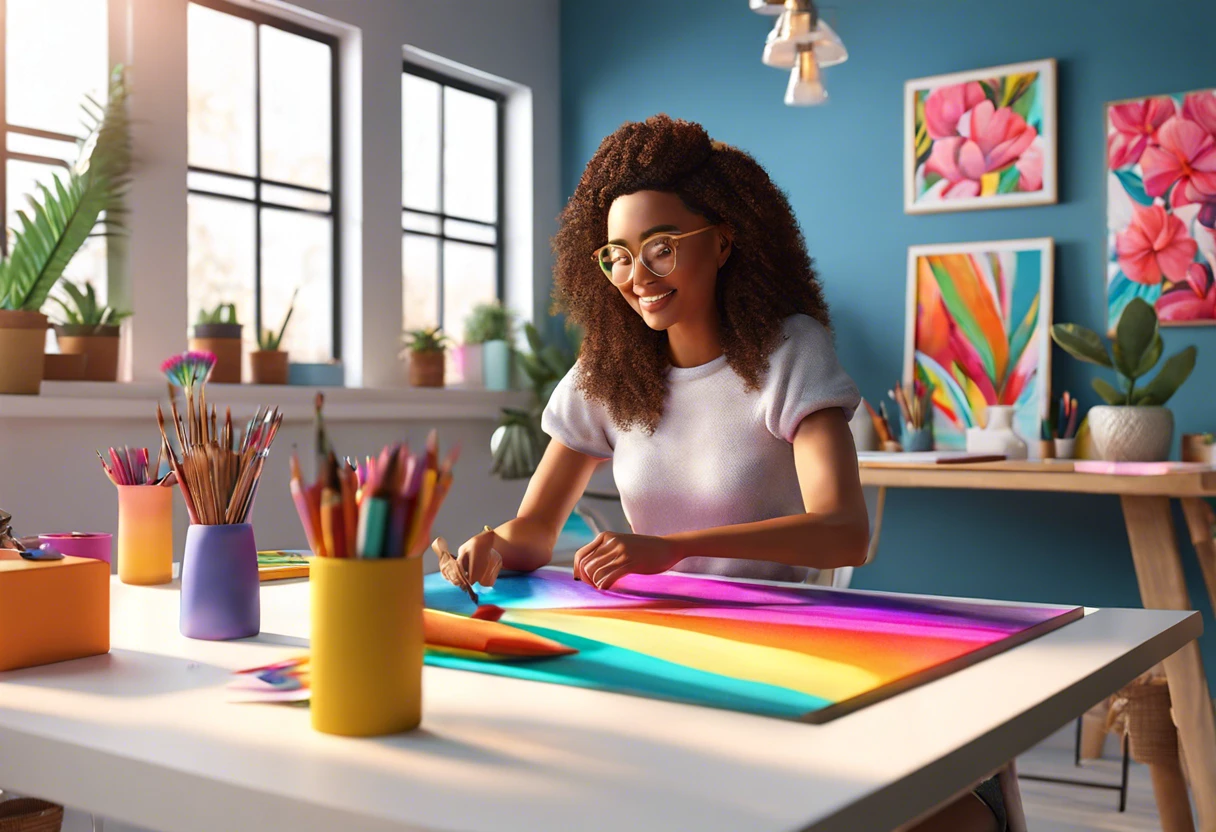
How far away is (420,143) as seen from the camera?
14.8 feet

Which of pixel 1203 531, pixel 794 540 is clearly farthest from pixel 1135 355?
pixel 794 540

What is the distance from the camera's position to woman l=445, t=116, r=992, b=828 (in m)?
1.58

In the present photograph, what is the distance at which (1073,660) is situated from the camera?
966 mm

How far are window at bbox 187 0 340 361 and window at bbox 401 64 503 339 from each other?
329mm

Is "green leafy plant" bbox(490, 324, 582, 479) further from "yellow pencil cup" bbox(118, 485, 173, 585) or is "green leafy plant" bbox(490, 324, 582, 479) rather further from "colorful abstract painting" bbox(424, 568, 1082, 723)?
"colorful abstract painting" bbox(424, 568, 1082, 723)

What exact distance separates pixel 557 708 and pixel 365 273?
350 cm

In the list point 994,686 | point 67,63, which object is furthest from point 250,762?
point 67,63

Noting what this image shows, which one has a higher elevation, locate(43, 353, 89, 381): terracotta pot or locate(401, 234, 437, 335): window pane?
locate(401, 234, 437, 335): window pane

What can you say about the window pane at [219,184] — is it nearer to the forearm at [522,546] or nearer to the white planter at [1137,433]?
the forearm at [522,546]

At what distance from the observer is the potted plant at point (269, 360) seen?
3766mm

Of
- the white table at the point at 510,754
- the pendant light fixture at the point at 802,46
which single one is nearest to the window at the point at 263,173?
the pendant light fixture at the point at 802,46

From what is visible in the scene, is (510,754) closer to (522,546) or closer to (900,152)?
(522,546)

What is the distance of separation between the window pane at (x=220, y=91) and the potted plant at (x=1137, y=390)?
2695 mm

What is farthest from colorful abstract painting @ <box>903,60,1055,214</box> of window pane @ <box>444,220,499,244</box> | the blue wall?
window pane @ <box>444,220,499,244</box>
